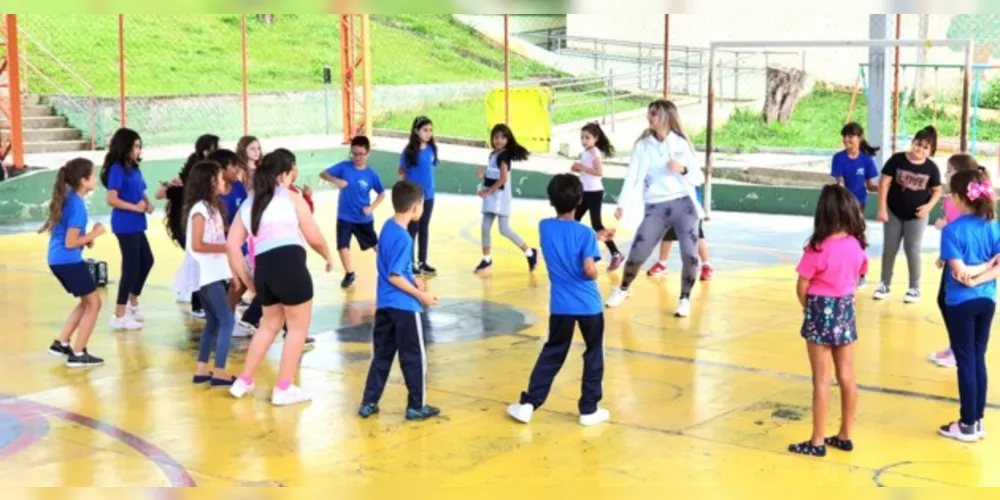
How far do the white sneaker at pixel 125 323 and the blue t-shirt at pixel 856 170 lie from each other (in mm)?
6173

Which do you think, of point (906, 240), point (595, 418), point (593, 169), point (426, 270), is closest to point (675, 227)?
point (906, 240)

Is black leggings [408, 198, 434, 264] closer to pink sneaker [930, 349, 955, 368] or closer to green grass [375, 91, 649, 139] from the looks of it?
pink sneaker [930, 349, 955, 368]

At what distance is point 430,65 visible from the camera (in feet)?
110

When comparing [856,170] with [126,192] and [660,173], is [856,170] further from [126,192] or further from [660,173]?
[126,192]

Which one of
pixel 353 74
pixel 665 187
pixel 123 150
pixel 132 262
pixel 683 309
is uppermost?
pixel 353 74

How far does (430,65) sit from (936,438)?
2726cm

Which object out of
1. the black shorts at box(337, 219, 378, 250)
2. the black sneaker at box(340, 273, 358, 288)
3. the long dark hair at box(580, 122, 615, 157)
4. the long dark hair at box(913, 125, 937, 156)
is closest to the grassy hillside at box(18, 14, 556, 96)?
the black sneaker at box(340, 273, 358, 288)

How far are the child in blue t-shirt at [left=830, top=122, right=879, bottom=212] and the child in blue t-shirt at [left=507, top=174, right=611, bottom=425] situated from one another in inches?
192

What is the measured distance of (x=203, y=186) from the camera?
27.7ft

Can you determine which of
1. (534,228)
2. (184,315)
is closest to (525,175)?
(534,228)

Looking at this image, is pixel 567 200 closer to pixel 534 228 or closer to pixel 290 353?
pixel 290 353

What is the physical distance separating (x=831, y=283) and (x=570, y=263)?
1468 millimetres

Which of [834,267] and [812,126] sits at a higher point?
[812,126]

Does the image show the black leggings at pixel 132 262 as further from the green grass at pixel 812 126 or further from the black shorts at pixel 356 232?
the green grass at pixel 812 126
